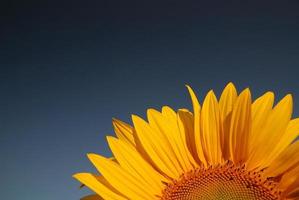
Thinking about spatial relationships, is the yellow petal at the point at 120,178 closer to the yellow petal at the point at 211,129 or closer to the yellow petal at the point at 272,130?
the yellow petal at the point at 211,129

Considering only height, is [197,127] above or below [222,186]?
above

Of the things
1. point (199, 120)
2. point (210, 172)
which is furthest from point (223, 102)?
point (210, 172)

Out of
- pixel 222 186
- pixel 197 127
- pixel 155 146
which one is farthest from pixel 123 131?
pixel 222 186

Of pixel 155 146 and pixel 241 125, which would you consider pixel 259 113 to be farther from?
pixel 155 146

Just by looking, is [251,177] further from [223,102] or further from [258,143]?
[223,102]

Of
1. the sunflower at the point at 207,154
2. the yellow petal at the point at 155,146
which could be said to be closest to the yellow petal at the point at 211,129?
the sunflower at the point at 207,154

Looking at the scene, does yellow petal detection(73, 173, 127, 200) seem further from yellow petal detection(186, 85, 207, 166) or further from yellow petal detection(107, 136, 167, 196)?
yellow petal detection(186, 85, 207, 166)
